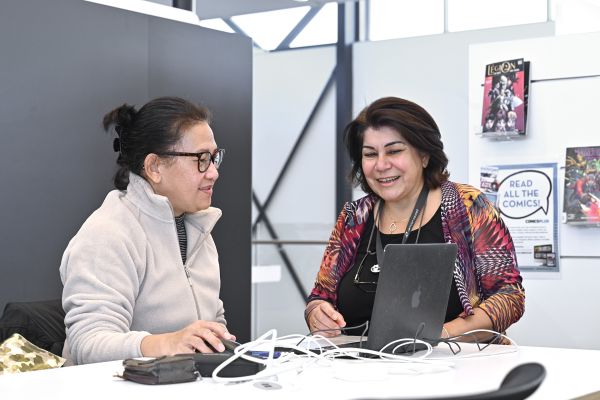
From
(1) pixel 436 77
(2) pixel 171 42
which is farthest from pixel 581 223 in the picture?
(1) pixel 436 77

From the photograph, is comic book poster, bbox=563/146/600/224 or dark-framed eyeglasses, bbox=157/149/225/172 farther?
comic book poster, bbox=563/146/600/224

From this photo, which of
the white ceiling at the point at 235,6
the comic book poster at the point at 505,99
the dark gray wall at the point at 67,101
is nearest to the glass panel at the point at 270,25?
the white ceiling at the point at 235,6

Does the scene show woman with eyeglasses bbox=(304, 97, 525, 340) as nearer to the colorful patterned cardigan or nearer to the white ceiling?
the colorful patterned cardigan

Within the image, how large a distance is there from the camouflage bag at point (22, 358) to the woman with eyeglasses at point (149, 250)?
0.08 meters

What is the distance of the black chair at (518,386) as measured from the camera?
1.16 meters

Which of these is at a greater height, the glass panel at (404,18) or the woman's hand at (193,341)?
the glass panel at (404,18)

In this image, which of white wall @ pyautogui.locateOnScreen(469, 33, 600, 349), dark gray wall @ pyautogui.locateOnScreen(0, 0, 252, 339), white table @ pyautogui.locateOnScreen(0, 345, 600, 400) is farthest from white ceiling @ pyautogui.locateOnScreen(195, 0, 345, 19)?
white table @ pyautogui.locateOnScreen(0, 345, 600, 400)

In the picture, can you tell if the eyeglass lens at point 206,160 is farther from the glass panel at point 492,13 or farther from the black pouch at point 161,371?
the glass panel at point 492,13

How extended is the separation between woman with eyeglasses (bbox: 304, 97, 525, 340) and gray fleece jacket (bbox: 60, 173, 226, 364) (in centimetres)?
45

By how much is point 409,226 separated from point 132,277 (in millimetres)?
1066

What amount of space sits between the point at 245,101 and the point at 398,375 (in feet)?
10.1

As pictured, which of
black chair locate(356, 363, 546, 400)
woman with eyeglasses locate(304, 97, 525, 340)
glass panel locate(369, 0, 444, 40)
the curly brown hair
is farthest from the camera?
glass panel locate(369, 0, 444, 40)

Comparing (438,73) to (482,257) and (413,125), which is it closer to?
(413,125)

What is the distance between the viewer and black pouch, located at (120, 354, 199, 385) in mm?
1986
